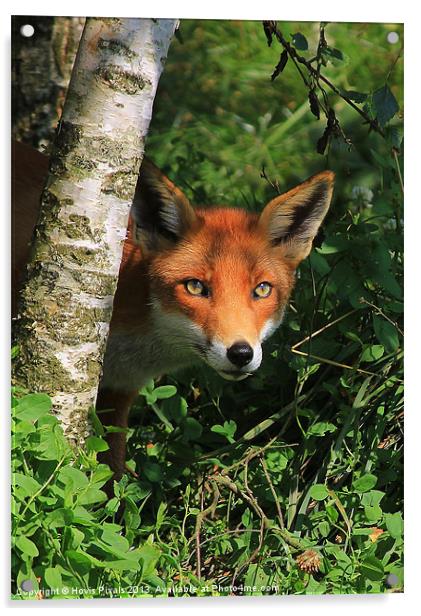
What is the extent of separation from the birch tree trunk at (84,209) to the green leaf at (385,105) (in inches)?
25.2

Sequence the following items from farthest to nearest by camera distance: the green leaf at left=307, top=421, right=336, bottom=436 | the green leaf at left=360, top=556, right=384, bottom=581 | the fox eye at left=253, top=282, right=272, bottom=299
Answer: the green leaf at left=307, top=421, right=336, bottom=436 < the fox eye at left=253, top=282, right=272, bottom=299 < the green leaf at left=360, top=556, right=384, bottom=581

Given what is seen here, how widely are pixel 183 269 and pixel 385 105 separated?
744 millimetres

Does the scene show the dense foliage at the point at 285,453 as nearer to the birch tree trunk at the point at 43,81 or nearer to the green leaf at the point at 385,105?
the green leaf at the point at 385,105

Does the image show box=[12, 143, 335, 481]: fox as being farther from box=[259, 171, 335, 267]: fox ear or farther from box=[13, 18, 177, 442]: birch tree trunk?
box=[13, 18, 177, 442]: birch tree trunk

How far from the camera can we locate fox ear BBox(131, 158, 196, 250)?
105 inches

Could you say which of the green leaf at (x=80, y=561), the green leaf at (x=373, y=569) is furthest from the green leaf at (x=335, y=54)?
the green leaf at (x=80, y=561)

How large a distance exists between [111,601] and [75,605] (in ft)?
0.30

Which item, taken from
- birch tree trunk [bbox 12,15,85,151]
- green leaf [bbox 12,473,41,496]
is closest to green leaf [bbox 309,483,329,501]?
green leaf [bbox 12,473,41,496]

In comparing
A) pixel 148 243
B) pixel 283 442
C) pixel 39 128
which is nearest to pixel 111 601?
pixel 283 442

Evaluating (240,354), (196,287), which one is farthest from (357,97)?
(240,354)

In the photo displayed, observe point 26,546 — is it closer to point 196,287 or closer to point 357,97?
point 196,287

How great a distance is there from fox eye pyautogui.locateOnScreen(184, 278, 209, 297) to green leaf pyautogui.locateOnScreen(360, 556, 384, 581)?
2.88ft

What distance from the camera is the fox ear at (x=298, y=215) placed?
2.75 m

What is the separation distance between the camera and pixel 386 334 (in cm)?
287
